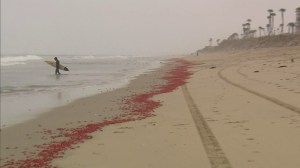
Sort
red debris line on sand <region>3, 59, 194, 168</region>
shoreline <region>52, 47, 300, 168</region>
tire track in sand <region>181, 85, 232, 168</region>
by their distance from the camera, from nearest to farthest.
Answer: tire track in sand <region>181, 85, 232, 168</region>, shoreline <region>52, 47, 300, 168</region>, red debris line on sand <region>3, 59, 194, 168</region>

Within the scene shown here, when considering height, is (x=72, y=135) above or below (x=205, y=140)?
below

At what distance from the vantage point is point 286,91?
14.3 metres

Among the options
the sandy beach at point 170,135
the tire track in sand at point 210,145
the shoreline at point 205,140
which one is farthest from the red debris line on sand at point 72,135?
the tire track in sand at point 210,145

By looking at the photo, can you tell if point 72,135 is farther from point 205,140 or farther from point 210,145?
point 210,145

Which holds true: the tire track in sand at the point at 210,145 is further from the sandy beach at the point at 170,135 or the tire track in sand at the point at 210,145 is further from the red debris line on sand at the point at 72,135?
the red debris line on sand at the point at 72,135

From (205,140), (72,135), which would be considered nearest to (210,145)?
(205,140)

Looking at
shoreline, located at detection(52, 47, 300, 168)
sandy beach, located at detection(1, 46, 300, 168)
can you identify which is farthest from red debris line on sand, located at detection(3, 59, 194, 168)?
shoreline, located at detection(52, 47, 300, 168)

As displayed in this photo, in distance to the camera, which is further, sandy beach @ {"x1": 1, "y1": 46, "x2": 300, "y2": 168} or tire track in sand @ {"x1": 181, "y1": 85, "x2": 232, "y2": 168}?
sandy beach @ {"x1": 1, "y1": 46, "x2": 300, "y2": 168}

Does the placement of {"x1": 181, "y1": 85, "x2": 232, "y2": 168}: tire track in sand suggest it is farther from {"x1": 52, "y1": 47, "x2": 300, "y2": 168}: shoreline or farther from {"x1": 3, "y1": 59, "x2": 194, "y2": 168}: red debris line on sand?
{"x1": 3, "y1": 59, "x2": 194, "y2": 168}: red debris line on sand

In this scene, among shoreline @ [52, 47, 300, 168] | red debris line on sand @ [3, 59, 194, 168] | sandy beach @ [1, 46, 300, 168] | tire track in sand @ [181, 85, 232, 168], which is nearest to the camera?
tire track in sand @ [181, 85, 232, 168]

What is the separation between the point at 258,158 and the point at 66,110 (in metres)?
9.83

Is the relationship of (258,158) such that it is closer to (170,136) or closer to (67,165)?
(170,136)

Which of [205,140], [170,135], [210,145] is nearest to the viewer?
[210,145]

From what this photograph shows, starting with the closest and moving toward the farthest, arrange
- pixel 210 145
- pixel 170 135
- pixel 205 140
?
1. pixel 210 145
2. pixel 205 140
3. pixel 170 135
